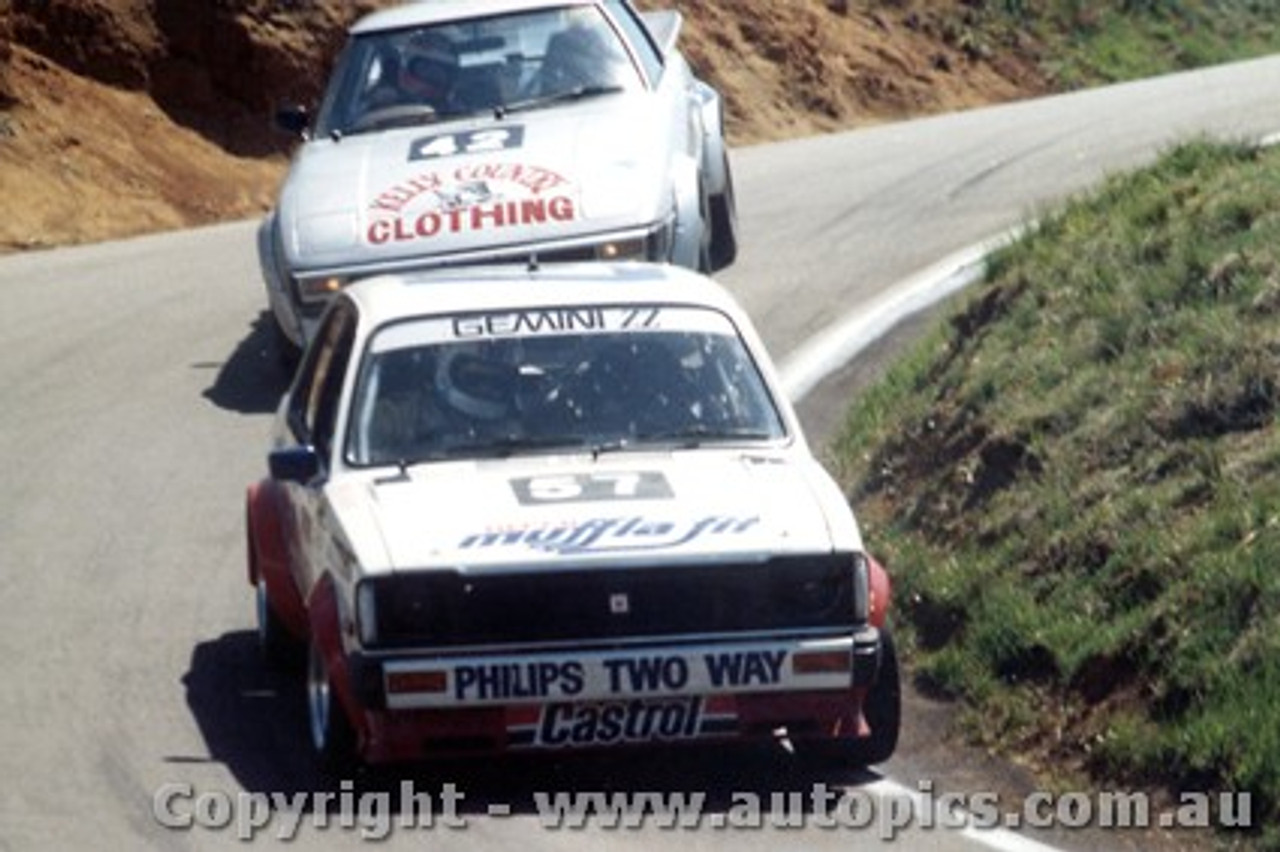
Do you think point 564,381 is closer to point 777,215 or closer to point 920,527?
point 920,527

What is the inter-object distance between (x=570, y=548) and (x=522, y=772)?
0.90 meters

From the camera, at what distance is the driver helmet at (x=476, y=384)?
401 inches

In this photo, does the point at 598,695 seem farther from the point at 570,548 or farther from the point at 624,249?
the point at 624,249

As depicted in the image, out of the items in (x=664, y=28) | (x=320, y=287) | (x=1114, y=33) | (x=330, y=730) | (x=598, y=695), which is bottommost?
(x=1114, y=33)

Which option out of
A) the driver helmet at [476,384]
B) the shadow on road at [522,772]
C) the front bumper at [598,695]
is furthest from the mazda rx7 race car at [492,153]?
the front bumper at [598,695]

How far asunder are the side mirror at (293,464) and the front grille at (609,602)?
1115 mm

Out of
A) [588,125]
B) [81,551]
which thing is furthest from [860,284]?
[81,551]

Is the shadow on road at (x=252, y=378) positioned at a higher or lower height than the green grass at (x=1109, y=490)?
lower

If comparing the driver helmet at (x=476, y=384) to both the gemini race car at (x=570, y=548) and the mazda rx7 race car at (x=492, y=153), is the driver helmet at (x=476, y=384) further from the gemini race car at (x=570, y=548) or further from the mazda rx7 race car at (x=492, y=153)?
the mazda rx7 race car at (x=492, y=153)

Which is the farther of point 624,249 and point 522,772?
point 624,249

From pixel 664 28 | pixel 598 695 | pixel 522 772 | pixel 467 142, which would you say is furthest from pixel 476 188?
pixel 598 695

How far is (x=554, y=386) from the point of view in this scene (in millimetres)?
10258

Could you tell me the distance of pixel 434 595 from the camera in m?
9.10

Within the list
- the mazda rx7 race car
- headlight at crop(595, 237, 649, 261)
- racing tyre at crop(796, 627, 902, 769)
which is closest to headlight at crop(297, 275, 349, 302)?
the mazda rx7 race car
